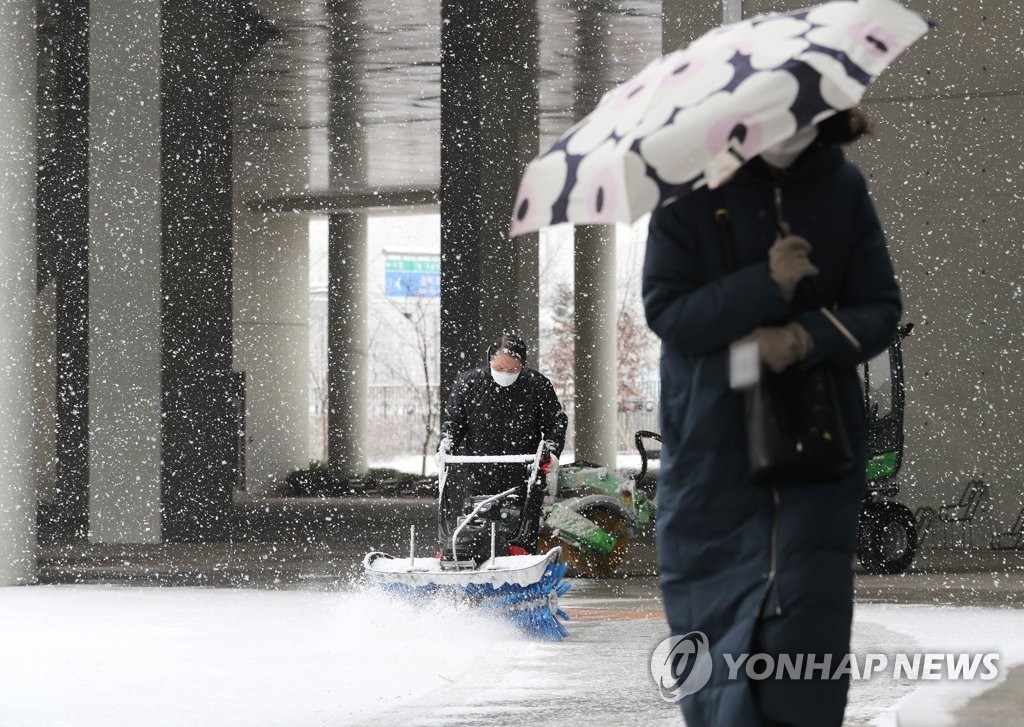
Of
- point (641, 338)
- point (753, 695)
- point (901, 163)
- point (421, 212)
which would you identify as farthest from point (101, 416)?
point (641, 338)

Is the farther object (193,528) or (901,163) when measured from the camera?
(193,528)

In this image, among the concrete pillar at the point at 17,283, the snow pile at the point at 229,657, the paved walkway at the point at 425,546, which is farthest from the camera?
the concrete pillar at the point at 17,283

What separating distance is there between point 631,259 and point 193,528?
50.3 metres

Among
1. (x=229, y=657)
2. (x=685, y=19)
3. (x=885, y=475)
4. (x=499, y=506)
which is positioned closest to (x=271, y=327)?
(x=685, y=19)

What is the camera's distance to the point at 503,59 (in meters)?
19.9

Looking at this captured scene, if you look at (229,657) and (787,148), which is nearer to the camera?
(787,148)

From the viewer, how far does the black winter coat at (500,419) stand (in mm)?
10836

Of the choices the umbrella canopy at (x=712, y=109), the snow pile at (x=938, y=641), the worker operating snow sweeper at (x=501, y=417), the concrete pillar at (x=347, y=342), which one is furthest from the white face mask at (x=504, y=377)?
the concrete pillar at (x=347, y=342)

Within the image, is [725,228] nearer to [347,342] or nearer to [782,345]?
[782,345]

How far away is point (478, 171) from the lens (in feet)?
64.6

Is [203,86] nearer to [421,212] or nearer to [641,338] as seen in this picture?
[421,212]

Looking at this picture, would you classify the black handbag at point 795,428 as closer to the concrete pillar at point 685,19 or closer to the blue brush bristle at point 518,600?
the blue brush bristle at point 518,600

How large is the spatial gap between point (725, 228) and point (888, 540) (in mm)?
11038

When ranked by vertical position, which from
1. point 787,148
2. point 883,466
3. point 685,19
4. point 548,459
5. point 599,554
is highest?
point 685,19
